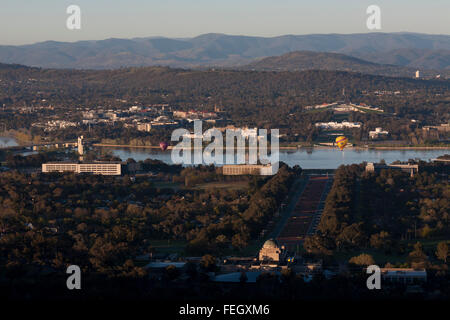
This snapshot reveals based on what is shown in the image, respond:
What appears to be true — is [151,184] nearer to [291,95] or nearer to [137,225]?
[137,225]

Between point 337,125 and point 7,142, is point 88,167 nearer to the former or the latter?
point 7,142

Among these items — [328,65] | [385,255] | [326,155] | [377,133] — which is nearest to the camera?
[385,255]

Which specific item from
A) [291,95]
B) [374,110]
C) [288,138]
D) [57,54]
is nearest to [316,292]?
[288,138]
